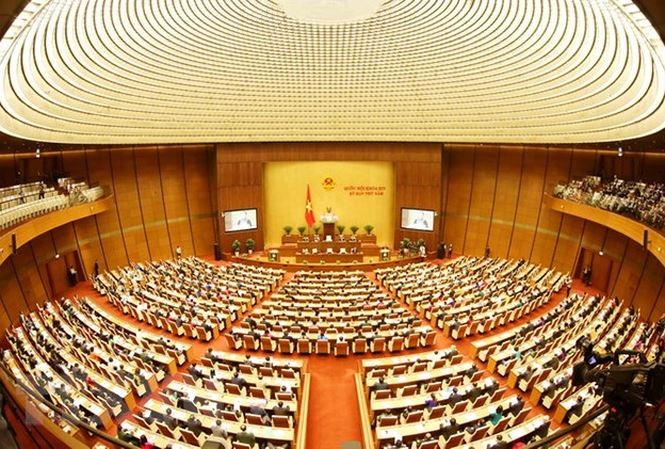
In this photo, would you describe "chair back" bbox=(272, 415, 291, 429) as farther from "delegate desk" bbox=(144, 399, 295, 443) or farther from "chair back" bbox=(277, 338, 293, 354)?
"chair back" bbox=(277, 338, 293, 354)

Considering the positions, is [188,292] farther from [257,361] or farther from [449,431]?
[449,431]

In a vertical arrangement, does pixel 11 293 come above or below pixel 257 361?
above

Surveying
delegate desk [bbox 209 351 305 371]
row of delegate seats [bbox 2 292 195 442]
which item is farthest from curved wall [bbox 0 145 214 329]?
delegate desk [bbox 209 351 305 371]

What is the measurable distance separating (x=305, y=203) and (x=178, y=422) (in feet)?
68.1

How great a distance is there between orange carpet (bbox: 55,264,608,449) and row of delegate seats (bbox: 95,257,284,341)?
0.51 meters

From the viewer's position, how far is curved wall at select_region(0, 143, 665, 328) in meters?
23.1

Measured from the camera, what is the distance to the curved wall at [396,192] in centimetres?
2314

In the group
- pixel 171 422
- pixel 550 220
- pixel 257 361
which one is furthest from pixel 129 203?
pixel 550 220

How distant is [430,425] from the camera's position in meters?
9.68

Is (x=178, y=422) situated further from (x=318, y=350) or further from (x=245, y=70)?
(x=245, y=70)

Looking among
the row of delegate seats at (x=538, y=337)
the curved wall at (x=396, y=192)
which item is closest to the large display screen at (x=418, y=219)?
the curved wall at (x=396, y=192)

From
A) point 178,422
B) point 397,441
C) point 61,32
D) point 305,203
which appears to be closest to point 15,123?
point 61,32

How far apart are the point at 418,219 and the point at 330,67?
12.8 m

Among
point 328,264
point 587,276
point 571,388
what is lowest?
point 328,264
